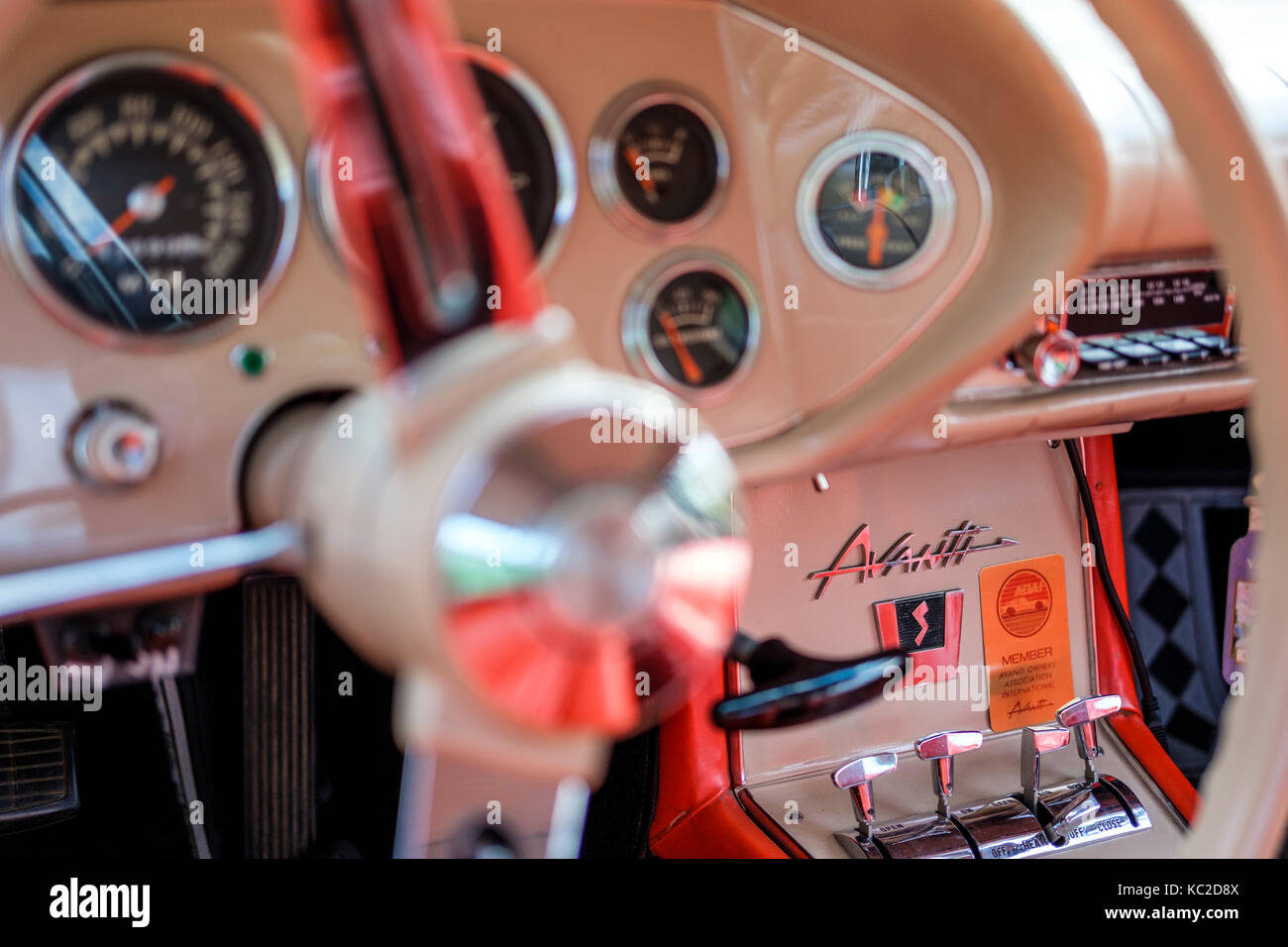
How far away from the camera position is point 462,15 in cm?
105

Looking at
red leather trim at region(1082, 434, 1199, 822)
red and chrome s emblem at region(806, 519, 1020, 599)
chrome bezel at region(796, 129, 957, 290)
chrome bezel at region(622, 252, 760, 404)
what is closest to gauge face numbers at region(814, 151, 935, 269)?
chrome bezel at region(796, 129, 957, 290)

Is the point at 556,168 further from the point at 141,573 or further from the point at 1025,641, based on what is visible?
the point at 1025,641

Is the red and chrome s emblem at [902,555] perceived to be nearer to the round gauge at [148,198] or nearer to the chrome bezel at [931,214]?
the chrome bezel at [931,214]

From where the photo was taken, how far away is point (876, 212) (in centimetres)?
124

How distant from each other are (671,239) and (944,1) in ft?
1.18

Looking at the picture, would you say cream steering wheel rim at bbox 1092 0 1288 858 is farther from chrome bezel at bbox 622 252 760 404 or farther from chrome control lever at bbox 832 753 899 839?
chrome control lever at bbox 832 753 899 839

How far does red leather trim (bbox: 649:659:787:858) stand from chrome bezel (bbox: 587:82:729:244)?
573 mm

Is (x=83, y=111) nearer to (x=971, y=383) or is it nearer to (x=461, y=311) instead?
(x=461, y=311)

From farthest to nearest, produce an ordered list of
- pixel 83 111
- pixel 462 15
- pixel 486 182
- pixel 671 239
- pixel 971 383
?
1. pixel 971 383
2. pixel 671 239
3. pixel 462 15
4. pixel 83 111
5. pixel 486 182

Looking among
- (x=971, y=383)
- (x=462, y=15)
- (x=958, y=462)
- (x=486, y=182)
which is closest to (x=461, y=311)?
(x=486, y=182)

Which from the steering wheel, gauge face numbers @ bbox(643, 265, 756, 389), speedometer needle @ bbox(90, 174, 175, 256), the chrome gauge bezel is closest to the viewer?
the steering wheel

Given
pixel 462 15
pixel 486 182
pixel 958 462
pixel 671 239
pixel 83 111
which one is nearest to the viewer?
pixel 486 182

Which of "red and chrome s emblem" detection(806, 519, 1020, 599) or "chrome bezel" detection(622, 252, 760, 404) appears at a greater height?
"chrome bezel" detection(622, 252, 760, 404)

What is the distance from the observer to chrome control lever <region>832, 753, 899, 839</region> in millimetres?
1371
